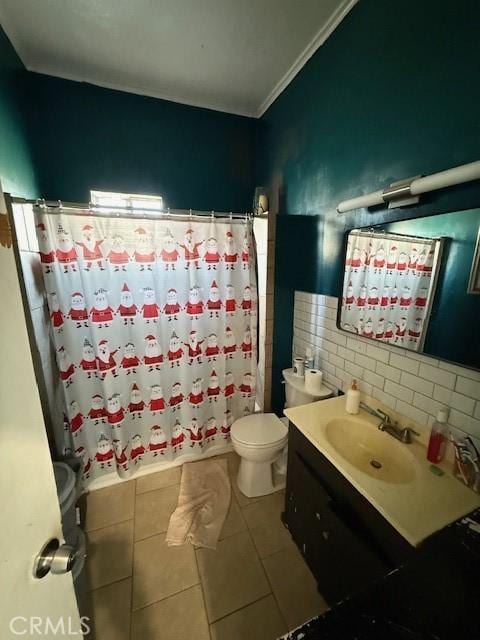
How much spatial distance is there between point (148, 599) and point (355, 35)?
2982 mm

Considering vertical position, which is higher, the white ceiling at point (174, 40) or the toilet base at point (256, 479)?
the white ceiling at point (174, 40)

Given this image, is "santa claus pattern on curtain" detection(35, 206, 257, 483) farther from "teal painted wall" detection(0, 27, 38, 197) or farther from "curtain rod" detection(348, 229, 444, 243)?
"curtain rod" detection(348, 229, 444, 243)

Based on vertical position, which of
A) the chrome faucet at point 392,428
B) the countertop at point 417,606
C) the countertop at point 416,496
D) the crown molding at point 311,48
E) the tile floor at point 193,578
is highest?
the crown molding at point 311,48

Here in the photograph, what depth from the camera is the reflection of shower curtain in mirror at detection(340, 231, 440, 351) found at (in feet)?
3.56

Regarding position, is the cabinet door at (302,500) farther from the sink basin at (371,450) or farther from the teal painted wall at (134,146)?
the teal painted wall at (134,146)

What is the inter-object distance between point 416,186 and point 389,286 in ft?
1.50

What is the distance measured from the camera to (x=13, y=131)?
150cm

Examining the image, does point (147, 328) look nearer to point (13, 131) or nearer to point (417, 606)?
point (13, 131)

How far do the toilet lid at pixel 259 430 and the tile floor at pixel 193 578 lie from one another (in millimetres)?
443

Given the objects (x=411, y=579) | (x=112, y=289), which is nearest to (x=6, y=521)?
(x=411, y=579)

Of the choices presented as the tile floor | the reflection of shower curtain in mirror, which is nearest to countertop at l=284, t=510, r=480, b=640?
the reflection of shower curtain in mirror

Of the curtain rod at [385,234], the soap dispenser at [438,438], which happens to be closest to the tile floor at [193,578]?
the soap dispenser at [438,438]

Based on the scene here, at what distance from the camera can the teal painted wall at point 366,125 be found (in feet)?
3.07

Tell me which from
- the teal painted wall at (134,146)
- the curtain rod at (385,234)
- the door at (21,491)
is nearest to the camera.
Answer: the door at (21,491)
